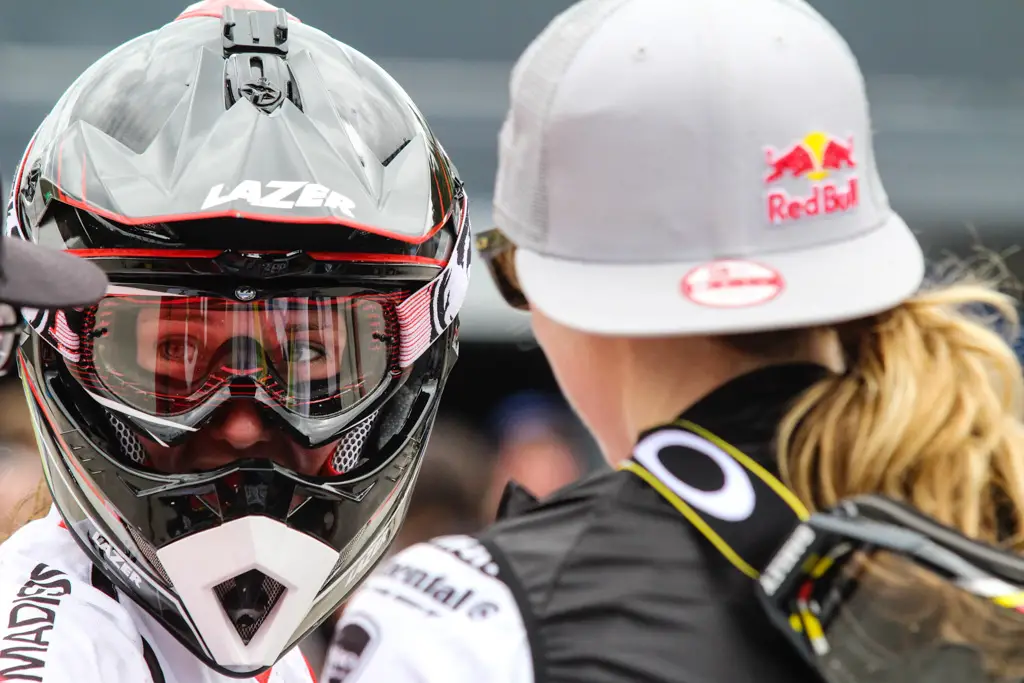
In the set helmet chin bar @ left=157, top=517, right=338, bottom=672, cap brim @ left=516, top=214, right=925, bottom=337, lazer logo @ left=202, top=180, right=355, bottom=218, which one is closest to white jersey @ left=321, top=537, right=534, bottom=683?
cap brim @ left=516, top=214, right=925, bottom=337

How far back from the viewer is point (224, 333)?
203 cm

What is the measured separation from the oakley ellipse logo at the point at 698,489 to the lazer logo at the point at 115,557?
0.86 meters

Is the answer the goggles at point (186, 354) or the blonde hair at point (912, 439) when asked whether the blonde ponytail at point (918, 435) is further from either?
the goggles at point (186, 354)

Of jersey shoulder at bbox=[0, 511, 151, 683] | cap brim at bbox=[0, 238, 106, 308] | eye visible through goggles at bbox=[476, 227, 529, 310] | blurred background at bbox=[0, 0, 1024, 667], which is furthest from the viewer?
blurred background at bbox=[0, 0, 1024, 667]

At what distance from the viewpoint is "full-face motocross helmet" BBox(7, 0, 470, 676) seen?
6.57ft

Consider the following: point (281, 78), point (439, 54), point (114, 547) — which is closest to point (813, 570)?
point (114, 547)

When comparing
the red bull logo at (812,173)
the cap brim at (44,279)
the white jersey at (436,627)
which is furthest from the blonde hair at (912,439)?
the cap brim at (44,279)

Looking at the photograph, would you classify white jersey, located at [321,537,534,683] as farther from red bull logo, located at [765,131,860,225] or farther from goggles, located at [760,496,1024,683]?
red bull logo, located at [765,131,860,225]

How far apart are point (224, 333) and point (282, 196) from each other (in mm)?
222

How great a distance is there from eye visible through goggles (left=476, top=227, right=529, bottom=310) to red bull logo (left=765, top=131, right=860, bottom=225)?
386mm

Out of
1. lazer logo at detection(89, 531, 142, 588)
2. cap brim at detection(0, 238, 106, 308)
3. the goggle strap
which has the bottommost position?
lazer logo at detection(89, 531, 142, 588)

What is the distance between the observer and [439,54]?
24.2ft

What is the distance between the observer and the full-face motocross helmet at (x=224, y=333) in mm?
2004

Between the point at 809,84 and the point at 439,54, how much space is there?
5.96 m
